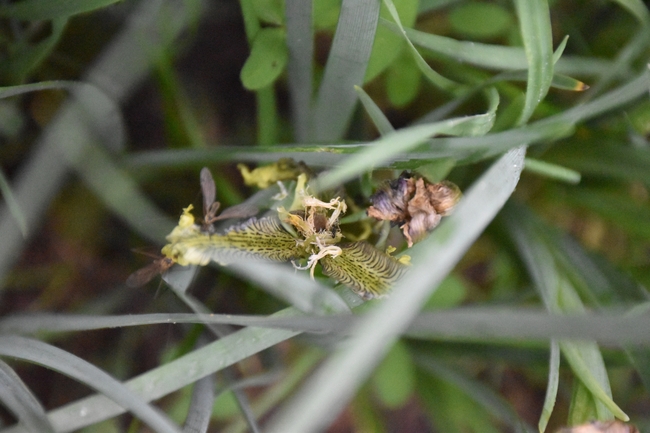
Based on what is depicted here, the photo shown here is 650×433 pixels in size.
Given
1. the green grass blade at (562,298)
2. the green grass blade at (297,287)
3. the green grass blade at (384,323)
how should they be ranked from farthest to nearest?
the green grass blade at (562,298), the green grass blade at (297,287), the green grass blade at (384,323)

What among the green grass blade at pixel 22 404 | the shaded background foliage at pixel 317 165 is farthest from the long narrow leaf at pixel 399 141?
the green grass blade at pixel 22 404

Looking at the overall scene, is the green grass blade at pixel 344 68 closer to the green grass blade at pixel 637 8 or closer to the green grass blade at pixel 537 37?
the green grass blade at pixel 537 37

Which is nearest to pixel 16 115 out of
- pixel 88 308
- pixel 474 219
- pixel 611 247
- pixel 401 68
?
pixel 88 308

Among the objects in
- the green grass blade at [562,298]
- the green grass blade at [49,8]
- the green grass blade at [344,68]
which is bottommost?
the green grass blade at [562,298]

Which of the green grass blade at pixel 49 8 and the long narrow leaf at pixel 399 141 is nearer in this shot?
the long narrow leaf at pixel 399 141

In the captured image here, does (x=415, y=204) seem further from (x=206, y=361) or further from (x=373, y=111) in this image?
(x=206, y=361)
